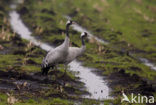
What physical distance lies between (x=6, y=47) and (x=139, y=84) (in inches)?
505

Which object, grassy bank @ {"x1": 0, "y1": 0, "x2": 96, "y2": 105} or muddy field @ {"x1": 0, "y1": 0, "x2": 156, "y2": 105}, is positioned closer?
grassy bank @ {"x1": 0, "y1": 0, "x2": 96, "y2": 105}

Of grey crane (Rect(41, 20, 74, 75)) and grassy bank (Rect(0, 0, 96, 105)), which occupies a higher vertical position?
grey crane (Rect(41, 20, 74, 75))

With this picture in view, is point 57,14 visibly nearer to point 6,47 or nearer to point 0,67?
point 6,47

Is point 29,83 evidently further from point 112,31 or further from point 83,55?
point 112,31

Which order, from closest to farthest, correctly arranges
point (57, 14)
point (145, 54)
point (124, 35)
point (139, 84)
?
point (139, 84) → point (145, 54) → point (124, 35) → point (57, 14)

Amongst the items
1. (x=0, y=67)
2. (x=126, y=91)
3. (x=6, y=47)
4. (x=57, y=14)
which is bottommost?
(x=126, y=91)

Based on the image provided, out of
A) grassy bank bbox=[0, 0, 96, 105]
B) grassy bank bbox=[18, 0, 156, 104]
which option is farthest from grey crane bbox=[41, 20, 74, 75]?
grassy bank bbox=[18, 0, 156, 104]

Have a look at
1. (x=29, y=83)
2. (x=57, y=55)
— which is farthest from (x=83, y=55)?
(x=29, y=83)

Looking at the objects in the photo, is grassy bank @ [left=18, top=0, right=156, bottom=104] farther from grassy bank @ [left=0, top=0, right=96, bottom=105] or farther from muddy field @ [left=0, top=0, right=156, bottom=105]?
grassy bank @ [left=0, top=0, right=96, bottom=105]

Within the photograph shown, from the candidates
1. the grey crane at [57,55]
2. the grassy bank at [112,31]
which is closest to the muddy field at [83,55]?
the grassy bank at [112,31]

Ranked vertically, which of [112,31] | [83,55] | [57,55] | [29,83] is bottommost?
[29,83]

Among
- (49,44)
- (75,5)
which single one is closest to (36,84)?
(49,44)

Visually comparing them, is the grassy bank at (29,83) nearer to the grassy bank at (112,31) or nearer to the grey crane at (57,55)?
the grey crane at (57,55)

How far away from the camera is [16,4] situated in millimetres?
58438
